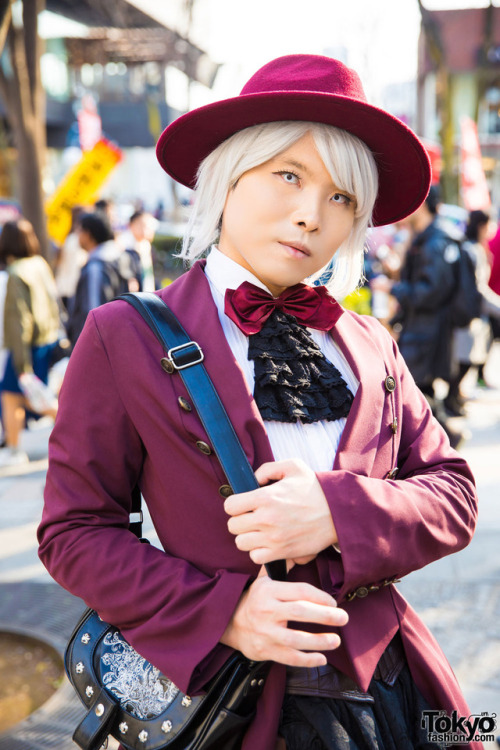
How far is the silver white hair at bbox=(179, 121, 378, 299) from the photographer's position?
126cm

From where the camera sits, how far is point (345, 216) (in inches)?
52.8

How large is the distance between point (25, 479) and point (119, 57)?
85.1 feet

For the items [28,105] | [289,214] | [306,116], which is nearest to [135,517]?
[289,214]

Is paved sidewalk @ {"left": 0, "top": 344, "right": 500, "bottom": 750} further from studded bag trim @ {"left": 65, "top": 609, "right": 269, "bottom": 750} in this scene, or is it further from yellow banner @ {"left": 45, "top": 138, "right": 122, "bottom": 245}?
yellow banner @ {"left": 45, "top": 138, "right": 122, "bottom": 245}

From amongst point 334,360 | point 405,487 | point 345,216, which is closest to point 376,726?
point 405,487

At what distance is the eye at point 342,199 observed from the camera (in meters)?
1.32

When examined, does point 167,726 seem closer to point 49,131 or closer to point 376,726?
point 376,726

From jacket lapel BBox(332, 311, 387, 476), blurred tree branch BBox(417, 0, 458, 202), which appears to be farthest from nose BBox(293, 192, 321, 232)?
blurred tree branch BBox(417, 0, 458, 202)

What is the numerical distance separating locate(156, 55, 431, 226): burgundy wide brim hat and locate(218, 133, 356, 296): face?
0.08m

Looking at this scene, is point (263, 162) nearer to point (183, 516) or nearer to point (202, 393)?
point (202, 393)

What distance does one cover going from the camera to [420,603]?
3.43 metres

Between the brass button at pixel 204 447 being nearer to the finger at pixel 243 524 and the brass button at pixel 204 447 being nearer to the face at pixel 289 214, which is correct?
the finger at pixel 243 524

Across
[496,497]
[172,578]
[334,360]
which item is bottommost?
[496,497]

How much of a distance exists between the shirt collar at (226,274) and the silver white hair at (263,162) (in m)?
0.06
